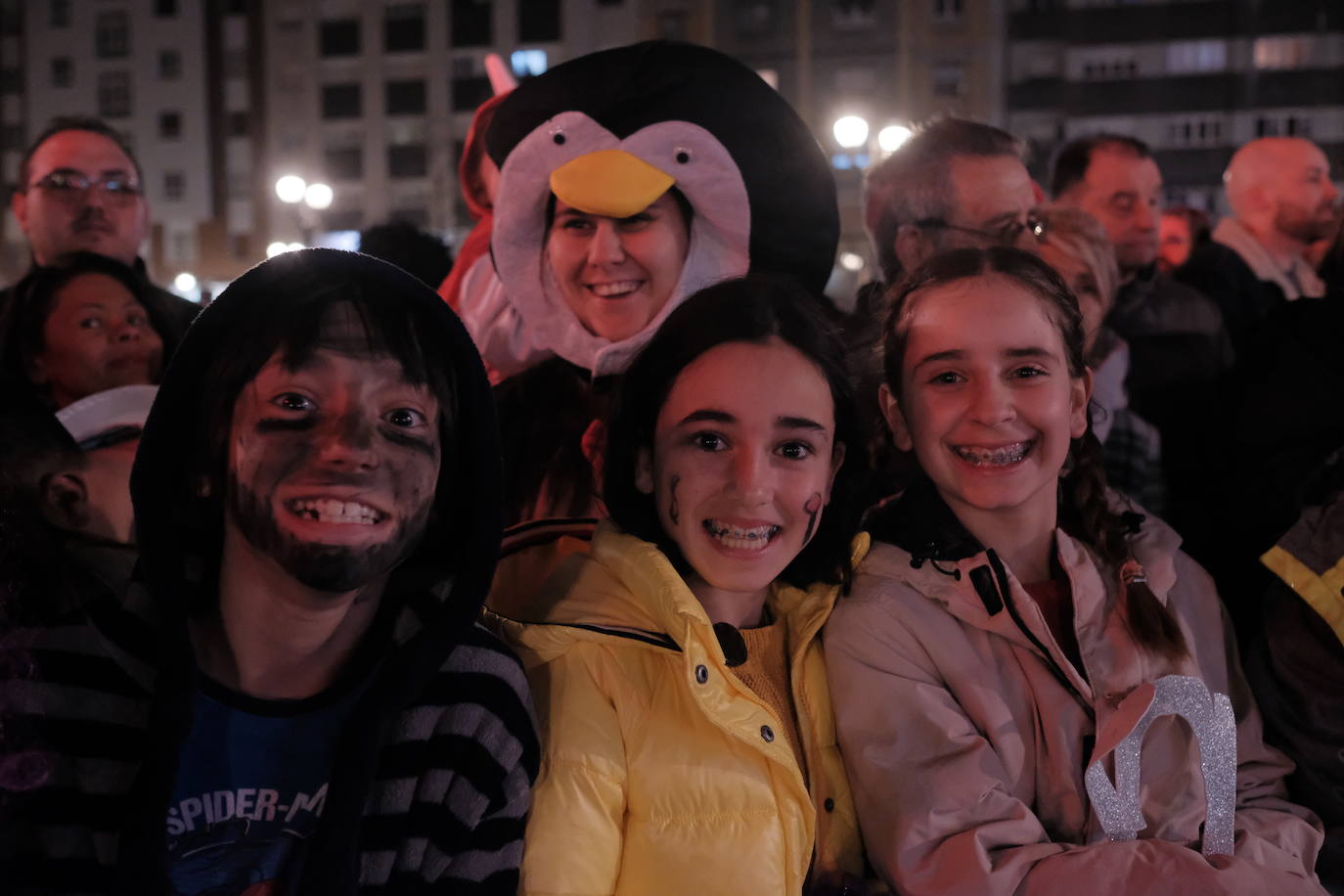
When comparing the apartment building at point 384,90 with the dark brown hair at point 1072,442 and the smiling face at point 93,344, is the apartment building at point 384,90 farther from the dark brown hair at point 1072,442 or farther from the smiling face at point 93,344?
the dark brown hair at point 1072,442

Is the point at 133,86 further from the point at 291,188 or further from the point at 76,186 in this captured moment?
the point at 76,186

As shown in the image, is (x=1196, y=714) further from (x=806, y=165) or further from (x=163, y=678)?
(x=163, y=678)

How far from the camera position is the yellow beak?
2947mm

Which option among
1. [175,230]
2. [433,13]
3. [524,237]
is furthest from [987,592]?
[175,230]

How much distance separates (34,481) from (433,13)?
38.8 m

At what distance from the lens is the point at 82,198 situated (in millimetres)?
4285

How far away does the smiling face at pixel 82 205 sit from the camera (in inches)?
168

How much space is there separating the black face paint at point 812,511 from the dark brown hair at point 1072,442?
43 centimetres

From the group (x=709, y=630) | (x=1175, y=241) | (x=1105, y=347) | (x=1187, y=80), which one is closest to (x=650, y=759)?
(x=709, y=630)

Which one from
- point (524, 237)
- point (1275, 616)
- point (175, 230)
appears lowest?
point (1275, 616)

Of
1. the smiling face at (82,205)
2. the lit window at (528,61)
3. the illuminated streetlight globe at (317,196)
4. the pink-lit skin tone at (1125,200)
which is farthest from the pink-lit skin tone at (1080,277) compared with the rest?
the lit window at (528,61)

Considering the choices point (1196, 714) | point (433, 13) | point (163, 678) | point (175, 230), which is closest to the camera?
point (163, 678)

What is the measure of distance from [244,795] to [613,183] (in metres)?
1.61

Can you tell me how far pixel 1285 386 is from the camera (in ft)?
10.8
